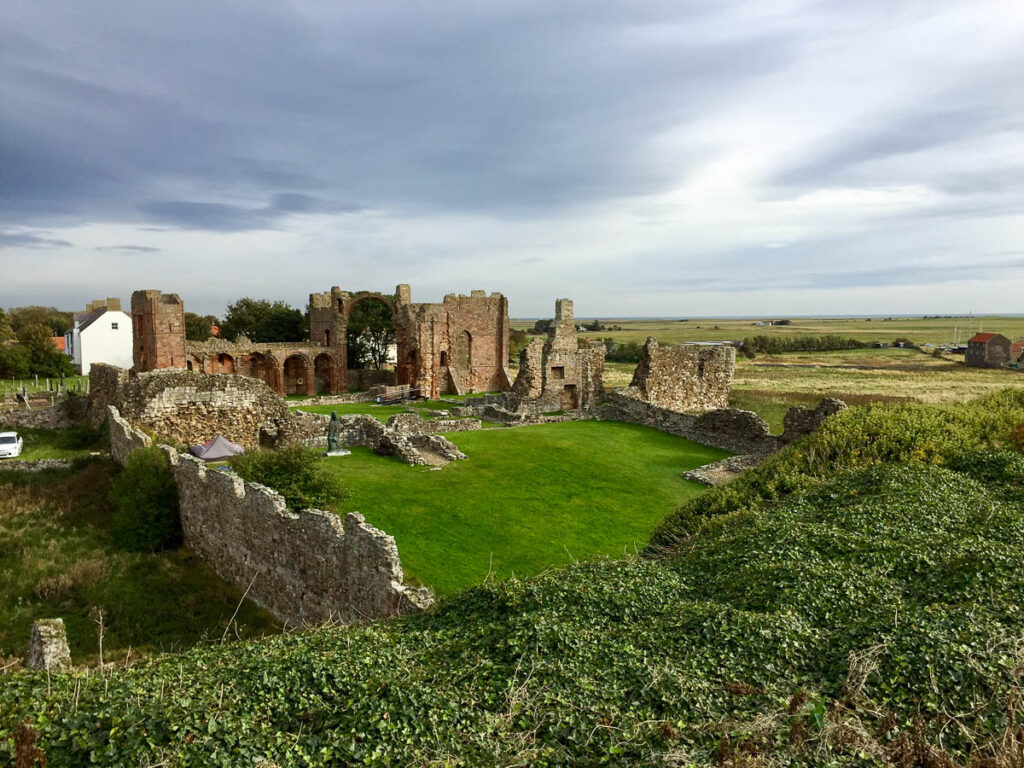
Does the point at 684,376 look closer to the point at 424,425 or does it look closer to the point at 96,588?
the point at 424,425

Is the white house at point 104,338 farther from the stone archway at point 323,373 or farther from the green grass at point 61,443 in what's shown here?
the green grass at point 61,443

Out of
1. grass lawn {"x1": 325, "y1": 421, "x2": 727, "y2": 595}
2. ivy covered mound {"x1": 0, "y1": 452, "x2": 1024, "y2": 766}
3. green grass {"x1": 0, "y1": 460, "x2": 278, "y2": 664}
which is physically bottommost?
green grass {"x1": 0, "y1": 460, "x2": 278, "y2": 664}

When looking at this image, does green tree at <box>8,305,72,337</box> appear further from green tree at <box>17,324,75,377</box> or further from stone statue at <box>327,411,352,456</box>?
stone statue at <box>327,411,352,456</box>

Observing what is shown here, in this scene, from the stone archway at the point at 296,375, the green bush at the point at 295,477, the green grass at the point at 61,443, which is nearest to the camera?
the green bush at the point at 295,477

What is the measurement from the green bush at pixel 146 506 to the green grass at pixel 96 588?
0.39 m

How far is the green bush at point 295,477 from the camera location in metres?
12.6

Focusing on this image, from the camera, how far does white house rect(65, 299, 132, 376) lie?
54.7 metres

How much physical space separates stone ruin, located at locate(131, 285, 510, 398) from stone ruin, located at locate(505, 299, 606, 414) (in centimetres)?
1044

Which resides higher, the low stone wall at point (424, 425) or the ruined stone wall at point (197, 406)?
the ruined stone wall at point (197, 406)

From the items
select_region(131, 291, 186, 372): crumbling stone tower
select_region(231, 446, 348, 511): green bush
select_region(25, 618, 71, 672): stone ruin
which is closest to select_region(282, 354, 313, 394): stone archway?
select_region(131, 291, 186, 372): crumbling stone tower

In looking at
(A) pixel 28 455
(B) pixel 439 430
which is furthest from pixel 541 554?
(A) pixel 28 455

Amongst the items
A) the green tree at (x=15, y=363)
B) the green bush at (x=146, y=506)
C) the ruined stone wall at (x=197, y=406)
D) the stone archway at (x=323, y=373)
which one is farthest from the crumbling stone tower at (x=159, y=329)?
the green bush at (x=146, y=506)

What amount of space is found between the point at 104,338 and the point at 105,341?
0.31m

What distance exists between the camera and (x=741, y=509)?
10.6 meters
